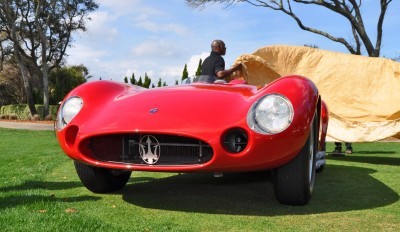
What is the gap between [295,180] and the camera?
3.62 metres

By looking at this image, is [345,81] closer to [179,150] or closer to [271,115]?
[271,115]

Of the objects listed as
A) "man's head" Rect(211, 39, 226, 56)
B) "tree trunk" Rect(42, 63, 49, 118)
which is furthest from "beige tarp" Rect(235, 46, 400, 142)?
"tree trunk" Rect(42, 63, 49, 118)

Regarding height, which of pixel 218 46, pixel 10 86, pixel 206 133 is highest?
pixel 10 86

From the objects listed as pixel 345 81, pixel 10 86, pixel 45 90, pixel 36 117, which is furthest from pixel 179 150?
pixel 10 86

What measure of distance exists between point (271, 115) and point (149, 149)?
91 centimetres

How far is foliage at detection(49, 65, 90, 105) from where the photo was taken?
38.4 m

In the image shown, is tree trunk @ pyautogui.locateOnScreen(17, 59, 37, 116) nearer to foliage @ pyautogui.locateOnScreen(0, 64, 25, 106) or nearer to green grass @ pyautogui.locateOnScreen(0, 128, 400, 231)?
foliage @ pyautogui.locateOnScreen(0, 64, 25, 106)

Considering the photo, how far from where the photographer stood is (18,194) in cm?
428

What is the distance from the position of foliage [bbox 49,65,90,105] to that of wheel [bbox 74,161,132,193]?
114 ft

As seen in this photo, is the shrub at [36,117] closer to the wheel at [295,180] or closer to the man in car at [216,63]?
→ the man in car at [216,63]

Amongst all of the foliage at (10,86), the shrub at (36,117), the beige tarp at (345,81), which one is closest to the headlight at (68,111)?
the beige tarp at (345,81)

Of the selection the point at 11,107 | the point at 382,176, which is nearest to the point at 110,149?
the point at 382,176

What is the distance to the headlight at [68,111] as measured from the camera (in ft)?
13.0

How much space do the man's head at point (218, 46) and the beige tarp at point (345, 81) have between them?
8.24 feet
